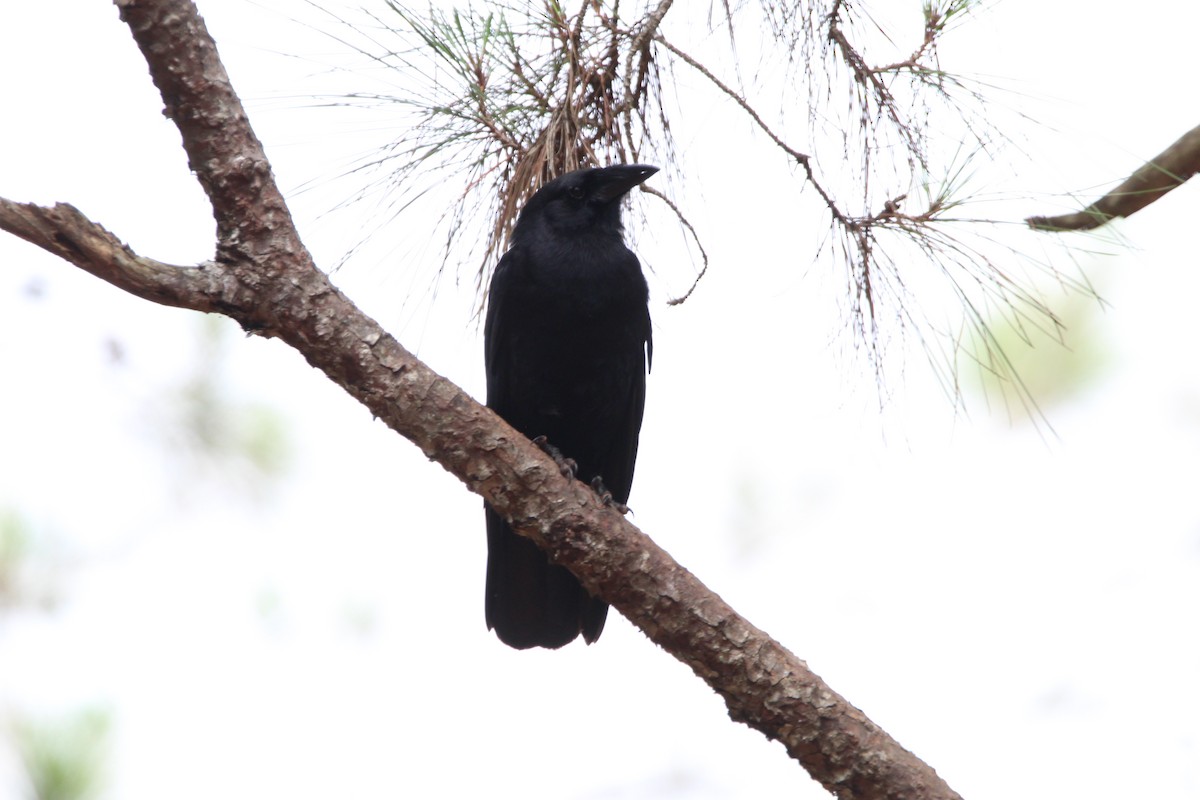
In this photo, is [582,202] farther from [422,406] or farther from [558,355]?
[422,406]

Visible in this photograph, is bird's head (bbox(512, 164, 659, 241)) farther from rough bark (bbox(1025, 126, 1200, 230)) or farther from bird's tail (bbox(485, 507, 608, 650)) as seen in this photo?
rough bark (bbox(1025, 126, 1200, 230))

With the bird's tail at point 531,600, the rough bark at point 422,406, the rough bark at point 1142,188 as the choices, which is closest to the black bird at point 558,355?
the bird's tail at point 531,600

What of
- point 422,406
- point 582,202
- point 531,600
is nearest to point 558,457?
point 531,600

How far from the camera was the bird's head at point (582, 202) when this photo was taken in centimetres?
311

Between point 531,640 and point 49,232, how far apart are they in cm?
184

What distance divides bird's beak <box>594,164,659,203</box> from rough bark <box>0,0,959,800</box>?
2.82ft

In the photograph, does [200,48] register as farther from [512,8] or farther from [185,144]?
[512,8]

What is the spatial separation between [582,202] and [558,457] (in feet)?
2.31

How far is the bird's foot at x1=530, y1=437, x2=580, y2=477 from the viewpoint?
2.91 meters

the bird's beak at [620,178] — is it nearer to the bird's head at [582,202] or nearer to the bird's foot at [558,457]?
the bird's head at [582,202]

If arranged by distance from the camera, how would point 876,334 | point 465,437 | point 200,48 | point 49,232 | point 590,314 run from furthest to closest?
point 590,314 < point 876,334 < point 465,437 < point 200,48 < point 49,232

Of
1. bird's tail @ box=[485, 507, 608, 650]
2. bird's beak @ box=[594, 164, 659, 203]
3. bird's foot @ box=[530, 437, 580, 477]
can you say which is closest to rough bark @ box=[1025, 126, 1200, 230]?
bird's beak @ box=[594, 164, 659, 203]

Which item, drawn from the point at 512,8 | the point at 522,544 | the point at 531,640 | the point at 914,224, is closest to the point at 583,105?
the point at 512,8

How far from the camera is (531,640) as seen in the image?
351 cm
